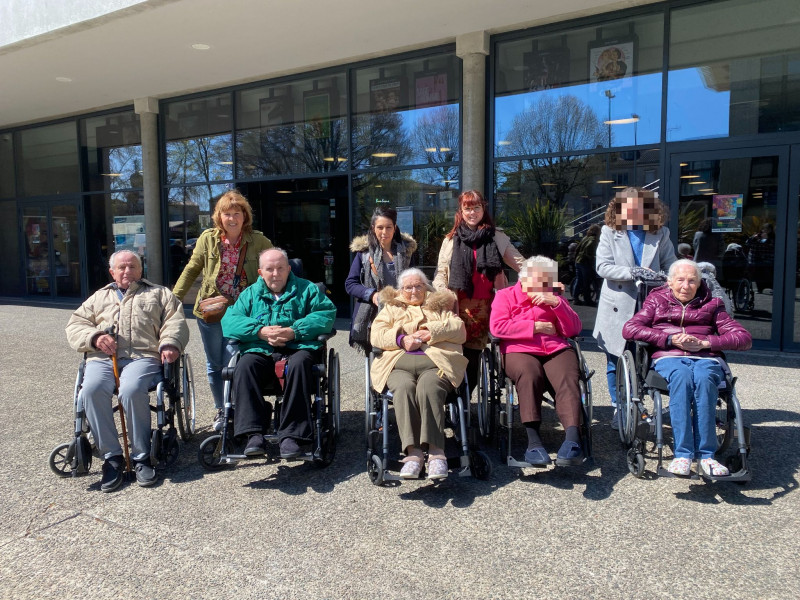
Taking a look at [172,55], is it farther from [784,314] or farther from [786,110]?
[784,314]

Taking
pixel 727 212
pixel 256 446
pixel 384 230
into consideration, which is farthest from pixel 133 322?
pixel 727 212

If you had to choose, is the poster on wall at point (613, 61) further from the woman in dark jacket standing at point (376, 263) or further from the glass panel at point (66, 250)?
the glass panel at point (66, 250)

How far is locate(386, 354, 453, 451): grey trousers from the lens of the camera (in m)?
3.43

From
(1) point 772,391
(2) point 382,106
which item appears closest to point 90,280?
(2) point 382,106

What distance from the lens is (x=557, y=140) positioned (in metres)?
7.75

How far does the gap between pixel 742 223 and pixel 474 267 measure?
408cm

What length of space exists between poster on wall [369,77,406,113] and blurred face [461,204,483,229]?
16.1 feet

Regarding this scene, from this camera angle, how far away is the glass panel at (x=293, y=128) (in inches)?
371

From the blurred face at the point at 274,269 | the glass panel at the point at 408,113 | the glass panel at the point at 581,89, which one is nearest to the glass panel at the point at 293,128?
the glass panel at the point at 408,113

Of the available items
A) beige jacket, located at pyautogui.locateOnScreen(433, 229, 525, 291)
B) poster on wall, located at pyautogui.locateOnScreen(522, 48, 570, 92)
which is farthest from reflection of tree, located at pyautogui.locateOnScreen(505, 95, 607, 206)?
beige jacket, located at pyautogui.locateOnScreen(433, 229, 525, 291)

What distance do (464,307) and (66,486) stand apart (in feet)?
9.13

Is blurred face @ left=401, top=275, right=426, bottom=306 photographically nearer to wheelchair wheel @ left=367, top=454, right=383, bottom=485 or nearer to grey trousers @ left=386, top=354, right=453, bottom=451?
grey trousers @ left=386, top=354, right=453, bottom=451

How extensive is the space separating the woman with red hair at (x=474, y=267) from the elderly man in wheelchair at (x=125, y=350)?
1898mm

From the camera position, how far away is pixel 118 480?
355cm
